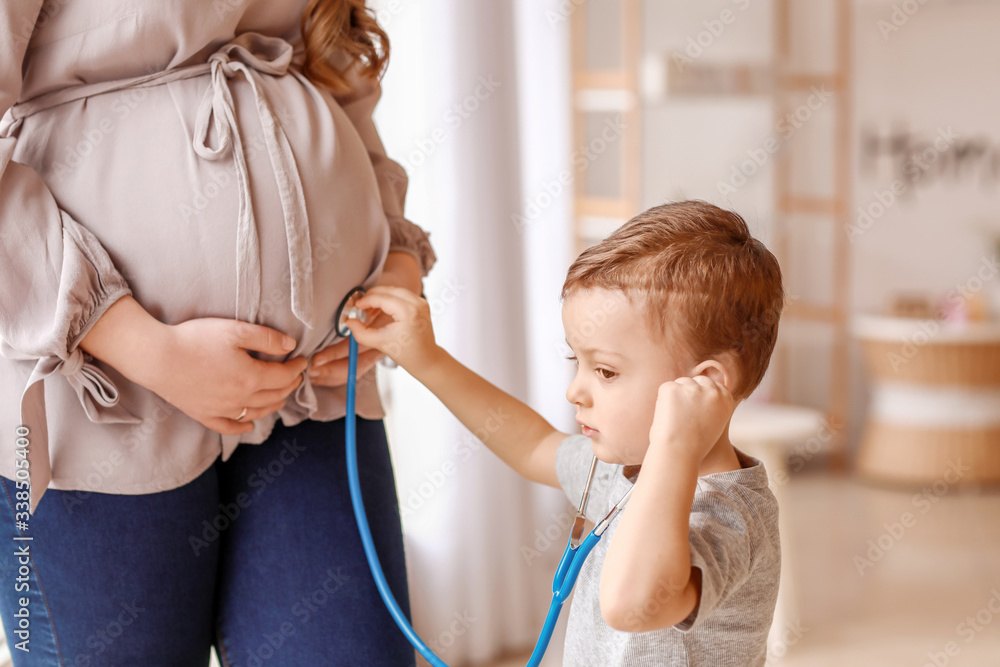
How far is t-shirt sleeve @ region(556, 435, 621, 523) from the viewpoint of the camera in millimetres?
936

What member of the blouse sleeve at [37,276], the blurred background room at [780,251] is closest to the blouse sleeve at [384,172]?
the blouse sleeve at [37,276]

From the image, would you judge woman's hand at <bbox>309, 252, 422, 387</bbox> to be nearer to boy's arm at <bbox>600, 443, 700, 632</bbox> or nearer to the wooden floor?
boy's arm at <bbox>600, 443, 700, 632</bbox>

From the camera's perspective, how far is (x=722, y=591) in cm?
71

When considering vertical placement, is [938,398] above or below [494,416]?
below

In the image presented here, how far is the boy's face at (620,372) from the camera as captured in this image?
0.78 m

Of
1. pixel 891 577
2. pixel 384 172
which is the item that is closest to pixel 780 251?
pixel 891 577

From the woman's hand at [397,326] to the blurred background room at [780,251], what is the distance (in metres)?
0.65

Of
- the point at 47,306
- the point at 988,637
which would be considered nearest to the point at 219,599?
the point at 47,306

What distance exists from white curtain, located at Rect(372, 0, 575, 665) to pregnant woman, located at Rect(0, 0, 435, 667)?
3.55ft

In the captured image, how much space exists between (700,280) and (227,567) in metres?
0.54

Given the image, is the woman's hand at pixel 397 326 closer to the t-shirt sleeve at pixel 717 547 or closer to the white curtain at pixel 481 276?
the t-shirt sleeve at pixel 717 547

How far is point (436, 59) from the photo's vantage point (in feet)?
6.42

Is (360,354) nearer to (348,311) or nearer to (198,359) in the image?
(348,311)

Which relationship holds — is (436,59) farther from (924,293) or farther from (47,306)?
(924,293)
